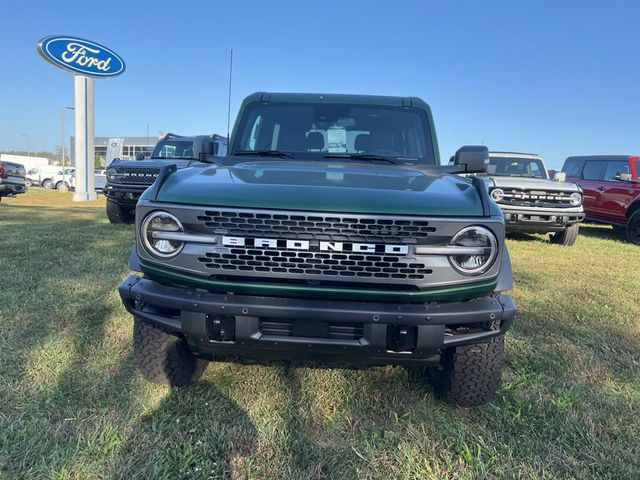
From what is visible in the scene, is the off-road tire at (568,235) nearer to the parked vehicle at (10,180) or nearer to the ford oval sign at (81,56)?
the parked vehicle at (10,180)

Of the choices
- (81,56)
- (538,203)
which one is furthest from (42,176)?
(538,203)

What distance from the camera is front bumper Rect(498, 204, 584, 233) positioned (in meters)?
8.24

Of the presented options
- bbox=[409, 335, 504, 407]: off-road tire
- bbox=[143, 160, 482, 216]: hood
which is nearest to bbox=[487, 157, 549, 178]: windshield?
bbox=[143, 160, 482, 216]: hood

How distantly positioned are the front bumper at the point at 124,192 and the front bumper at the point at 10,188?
8042 millimetres

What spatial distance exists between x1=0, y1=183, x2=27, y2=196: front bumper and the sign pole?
109 inches

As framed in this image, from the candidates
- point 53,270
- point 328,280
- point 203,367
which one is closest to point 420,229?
point 328,280

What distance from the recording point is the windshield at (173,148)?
10.0m

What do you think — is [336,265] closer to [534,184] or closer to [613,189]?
[534,184]

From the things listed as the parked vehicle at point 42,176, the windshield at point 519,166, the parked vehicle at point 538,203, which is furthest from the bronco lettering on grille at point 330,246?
the parked vehicle at point 42,176

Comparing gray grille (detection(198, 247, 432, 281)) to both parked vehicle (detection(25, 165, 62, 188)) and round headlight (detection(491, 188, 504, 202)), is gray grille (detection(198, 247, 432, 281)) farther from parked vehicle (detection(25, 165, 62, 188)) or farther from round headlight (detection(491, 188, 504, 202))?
parked vehicle (detection(25, 165, 62, 188))

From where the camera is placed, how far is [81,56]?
18234mm

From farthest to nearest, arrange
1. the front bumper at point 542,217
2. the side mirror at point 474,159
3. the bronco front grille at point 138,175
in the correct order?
the bronco front grille at point 138,175 < the front bumper at point 542,217 < the side mirror at point 474,159

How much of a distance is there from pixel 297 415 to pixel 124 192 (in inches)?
309

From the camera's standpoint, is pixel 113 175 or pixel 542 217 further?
pixel 113 175
